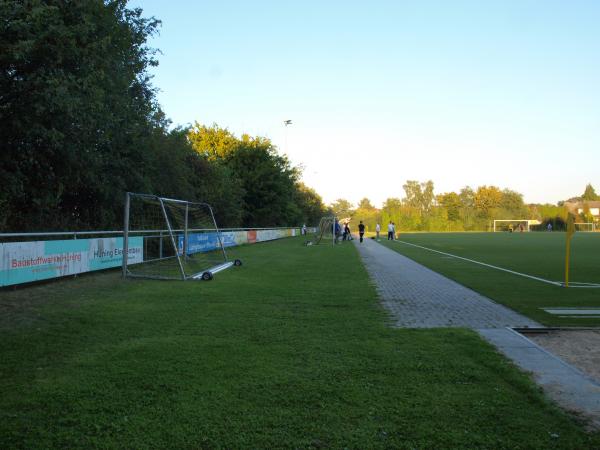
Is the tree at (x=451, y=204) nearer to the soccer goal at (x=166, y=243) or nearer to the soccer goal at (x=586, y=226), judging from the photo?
the soccer goal at (x=586, y=226)

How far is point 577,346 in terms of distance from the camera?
6.61m

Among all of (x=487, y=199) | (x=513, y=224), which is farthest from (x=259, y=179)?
(x=487, y=199)

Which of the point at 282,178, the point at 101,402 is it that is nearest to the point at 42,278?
the point at 101,402

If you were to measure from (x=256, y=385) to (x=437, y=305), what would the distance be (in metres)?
6.08

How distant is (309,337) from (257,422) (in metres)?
3.02

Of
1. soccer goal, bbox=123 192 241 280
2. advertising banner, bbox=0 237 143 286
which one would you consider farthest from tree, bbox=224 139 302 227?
advertising banner, bbox=0 237 143 286

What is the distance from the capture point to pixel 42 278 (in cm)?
1161

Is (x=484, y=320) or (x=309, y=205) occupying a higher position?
(x=309, y=205)

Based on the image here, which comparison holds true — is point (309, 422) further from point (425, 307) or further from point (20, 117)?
point (20, 117)

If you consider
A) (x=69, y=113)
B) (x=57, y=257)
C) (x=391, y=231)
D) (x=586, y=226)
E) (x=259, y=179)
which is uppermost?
(x=259, y=179)

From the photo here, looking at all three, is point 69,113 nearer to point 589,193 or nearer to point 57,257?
point 57,257

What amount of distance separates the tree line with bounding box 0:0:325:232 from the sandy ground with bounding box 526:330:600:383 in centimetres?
1137

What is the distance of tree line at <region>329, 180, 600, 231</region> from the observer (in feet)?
372

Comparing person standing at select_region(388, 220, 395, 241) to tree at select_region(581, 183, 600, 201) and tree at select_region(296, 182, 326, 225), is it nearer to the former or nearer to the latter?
tree at select_region(296, 182, 326, 225)
